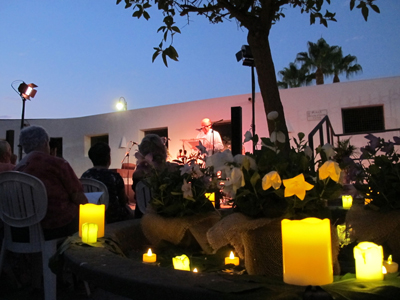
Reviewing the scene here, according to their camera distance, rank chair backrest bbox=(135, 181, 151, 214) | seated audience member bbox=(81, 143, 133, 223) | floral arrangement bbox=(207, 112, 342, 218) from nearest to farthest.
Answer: floral arrangement bbox=(207, 112, 342, 218) < chair backrest bbox=(135, 181, 151, 214) < seated audience member bbox=(81, 143, 133, 223)

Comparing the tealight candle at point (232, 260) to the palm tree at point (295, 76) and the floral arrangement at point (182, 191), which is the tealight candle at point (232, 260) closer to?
the floral arrangement at point (182, 191)

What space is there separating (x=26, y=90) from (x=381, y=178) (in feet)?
27.4

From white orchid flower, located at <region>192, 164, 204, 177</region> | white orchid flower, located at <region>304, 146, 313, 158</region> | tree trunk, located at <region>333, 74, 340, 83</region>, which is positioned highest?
tree trunk, located at <region>333, 74, 340, 83</region>

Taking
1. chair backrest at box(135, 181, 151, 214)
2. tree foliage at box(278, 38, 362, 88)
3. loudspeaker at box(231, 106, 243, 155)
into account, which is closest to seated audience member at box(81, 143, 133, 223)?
chair backrest at box(135, 181, 151, 214)

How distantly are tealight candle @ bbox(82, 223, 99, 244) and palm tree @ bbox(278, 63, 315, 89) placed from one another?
732 inches

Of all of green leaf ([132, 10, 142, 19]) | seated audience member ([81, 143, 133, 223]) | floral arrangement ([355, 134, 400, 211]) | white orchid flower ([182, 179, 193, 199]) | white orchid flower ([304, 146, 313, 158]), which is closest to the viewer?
white orchid flower ([304, 146, 313, 158])

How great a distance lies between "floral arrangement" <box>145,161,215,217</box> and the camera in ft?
5.00

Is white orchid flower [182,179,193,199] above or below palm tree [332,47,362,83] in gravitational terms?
below

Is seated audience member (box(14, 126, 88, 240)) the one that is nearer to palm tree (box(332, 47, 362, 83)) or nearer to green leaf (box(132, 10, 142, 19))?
green leaf (box(132, 10, 142, 19))

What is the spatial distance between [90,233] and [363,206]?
3.18 ft

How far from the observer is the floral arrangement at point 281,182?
3.27ft

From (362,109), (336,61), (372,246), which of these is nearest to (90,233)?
(372,246)

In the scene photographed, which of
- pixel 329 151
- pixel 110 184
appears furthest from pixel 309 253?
pixel 110 184

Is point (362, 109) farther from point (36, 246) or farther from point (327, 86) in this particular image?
point (36, 246)
